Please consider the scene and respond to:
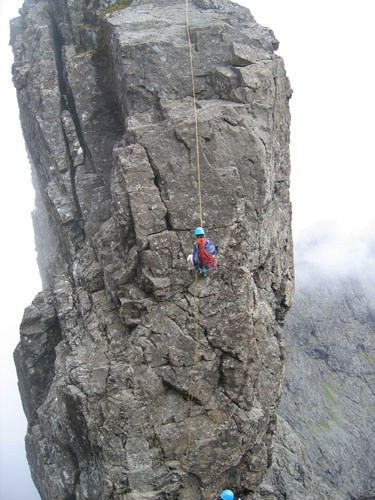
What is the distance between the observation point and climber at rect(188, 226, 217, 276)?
19297mm

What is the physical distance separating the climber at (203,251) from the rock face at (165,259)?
129cm

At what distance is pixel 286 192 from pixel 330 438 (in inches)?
1498

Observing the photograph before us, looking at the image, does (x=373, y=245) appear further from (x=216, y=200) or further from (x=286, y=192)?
(x=216, y=200)

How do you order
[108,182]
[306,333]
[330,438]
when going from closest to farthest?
[108,182]
[330,438]
[306,333]

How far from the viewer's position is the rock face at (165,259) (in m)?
20.8

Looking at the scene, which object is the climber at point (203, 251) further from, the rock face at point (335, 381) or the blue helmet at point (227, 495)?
the rock face at point (335, 381)

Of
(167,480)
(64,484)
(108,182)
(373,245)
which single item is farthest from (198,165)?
(373,245)

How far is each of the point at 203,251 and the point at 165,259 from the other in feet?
7.63

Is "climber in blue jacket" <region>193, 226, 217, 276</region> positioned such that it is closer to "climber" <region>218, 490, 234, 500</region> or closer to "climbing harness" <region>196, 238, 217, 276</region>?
"climbing harness" <region>196, 238, 217, 276</region>

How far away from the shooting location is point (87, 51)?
27078 mm

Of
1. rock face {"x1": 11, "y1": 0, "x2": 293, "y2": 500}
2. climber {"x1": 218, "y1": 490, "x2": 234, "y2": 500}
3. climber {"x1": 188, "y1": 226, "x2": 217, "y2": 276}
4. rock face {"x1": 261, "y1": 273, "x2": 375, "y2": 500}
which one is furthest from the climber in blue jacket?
rock face {"x1": 261, "y1": 273, "x2": 375, "y2": 500}

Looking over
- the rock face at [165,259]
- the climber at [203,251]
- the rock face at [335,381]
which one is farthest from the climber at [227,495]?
the rock face at [335,381]

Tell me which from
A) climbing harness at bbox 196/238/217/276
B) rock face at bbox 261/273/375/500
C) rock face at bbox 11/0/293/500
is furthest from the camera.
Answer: rock face at bbox 261/273/375/500

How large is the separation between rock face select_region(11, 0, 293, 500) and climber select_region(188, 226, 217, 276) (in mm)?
1287
